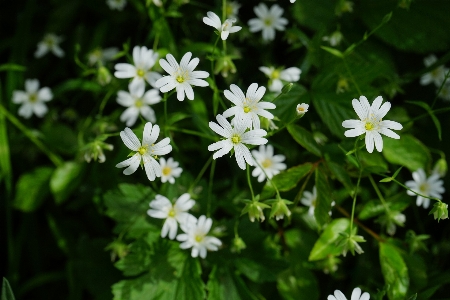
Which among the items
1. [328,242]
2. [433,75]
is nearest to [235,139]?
[328,242]

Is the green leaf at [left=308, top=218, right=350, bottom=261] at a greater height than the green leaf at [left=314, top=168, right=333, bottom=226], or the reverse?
the green leaf at [left=314, top=168, right=333, bottom=226]

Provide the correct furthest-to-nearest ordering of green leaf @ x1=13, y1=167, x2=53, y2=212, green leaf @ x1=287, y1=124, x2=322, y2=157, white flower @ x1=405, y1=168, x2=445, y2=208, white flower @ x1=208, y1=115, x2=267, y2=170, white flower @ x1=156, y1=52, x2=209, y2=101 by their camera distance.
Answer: green leaf @ x1=13, y1=167, x2=53, y2=212 → white flower @ x1=405, y1=168, x2=445, y2=208 → green leaf @ x1=287, y1=124, x2=322, y2=157 → white flower @ x1=156, y1=52, x2=209, y2=101 → white flower @ x1=208, y1=115, x2=267, y2=170

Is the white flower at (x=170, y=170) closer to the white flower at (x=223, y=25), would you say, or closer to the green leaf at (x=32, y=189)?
the white flower at (x=223, y=25)

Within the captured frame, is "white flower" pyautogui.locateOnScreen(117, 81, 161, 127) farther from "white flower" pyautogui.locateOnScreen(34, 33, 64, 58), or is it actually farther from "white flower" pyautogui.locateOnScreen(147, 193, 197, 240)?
"white flower" pyautogui.locateOnScreen(34, 33, 64, 58)

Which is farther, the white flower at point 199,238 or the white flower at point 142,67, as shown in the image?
the white flower at point 142,67

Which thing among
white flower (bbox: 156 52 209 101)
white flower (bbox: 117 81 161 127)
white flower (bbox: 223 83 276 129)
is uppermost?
white flower (bbox: 156 52 209 101)

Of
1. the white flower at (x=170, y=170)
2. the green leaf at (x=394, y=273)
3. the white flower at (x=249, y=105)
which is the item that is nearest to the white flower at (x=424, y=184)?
the green leaf at (x=394, y=273)

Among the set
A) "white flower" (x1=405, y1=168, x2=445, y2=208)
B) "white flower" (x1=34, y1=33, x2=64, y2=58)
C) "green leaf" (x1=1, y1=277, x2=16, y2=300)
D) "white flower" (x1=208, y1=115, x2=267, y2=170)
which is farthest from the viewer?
"white flower" (x1=34, y1=33, x2=64, y2=58)

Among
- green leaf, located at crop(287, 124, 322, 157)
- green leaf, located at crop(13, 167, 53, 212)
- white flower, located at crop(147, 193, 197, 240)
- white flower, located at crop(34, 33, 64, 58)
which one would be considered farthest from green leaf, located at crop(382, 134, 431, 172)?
white flower, located at crop(34, 33, 64, 58)
